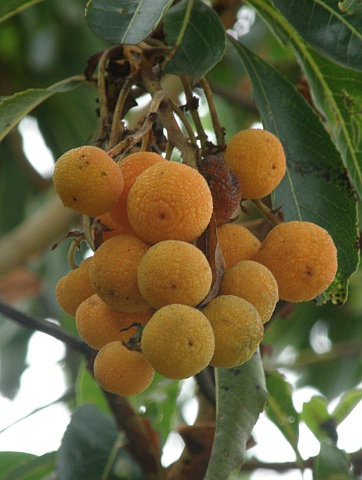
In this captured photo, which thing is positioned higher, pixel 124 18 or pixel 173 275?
pixel 124 18

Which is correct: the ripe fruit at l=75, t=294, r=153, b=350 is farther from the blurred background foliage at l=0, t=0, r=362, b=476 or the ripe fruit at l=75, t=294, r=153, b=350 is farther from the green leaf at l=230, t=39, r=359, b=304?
the blurred background foliage at l=0, t=0, r=362, b=476

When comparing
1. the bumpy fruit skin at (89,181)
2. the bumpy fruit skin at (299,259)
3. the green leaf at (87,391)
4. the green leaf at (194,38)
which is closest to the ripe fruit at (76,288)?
the bumpy fruit skin at (89,181)

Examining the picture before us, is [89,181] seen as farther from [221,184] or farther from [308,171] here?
[308,171]

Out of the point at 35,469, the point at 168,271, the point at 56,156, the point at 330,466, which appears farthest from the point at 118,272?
the point at 56,156

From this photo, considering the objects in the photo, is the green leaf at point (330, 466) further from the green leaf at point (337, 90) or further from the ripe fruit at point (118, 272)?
the ripe fruit at point (118, 272)

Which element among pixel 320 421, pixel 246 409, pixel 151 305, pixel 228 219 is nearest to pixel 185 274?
pixel 151 305
